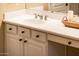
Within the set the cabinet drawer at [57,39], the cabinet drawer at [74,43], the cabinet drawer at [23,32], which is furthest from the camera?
the cabinet drawer at [23,32]

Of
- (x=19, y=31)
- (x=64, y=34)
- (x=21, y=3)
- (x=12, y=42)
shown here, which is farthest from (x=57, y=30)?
(x=21, y=3)

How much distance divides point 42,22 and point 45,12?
1.16 ft

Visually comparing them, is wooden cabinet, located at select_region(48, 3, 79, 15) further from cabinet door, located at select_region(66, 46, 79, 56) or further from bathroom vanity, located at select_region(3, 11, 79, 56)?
cabinet door, located at select_region(66, 46, 79, 56)

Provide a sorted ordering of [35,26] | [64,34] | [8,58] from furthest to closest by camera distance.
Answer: [35,26]
[64,34]
[8,58]

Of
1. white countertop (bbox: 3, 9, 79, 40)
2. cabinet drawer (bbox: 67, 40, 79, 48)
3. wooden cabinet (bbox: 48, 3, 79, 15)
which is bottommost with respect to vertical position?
cabinet drawer (bbox: 67, 40, 79, 48)

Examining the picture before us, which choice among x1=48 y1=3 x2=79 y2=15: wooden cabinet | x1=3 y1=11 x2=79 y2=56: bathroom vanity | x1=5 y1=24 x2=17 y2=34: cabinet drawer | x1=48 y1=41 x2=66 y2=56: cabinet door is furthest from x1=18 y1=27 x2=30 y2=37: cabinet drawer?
x1=48 y1=3 x2=79 y2=15: wooden cabinet

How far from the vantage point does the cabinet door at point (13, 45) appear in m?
2.81

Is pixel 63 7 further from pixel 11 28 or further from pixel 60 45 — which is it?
pixel 11 28

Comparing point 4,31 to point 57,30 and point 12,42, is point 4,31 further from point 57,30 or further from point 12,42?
point 57,30

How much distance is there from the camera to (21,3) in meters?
3.17

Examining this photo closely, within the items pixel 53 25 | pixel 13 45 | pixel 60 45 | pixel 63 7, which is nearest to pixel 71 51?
pixel 60 45

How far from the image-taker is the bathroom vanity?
7.44 feet

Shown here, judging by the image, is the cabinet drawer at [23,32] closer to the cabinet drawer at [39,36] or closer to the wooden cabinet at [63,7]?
the cabinet drawer at [39,36]

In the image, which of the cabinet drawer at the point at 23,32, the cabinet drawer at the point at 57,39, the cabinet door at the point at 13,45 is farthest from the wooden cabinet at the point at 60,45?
the cabinet door at the point at 13,45
